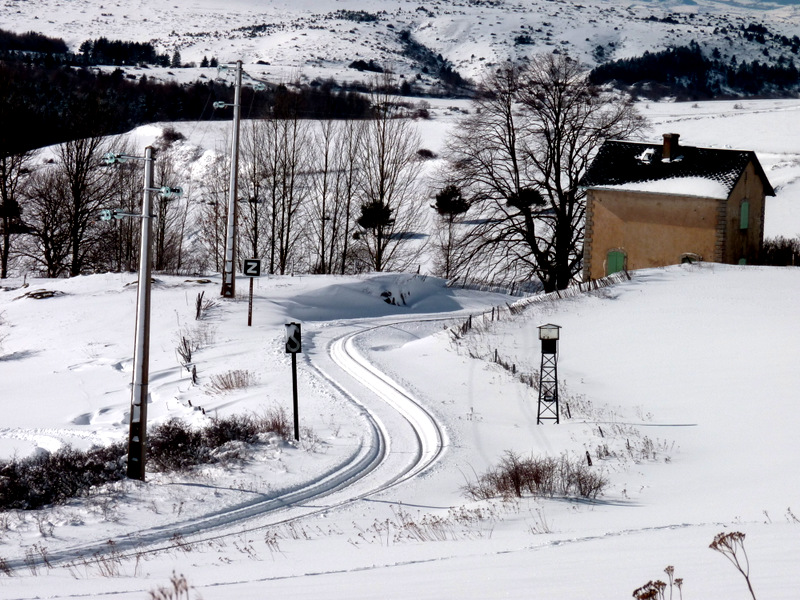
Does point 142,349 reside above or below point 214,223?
below

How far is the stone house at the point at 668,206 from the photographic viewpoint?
32.9 m

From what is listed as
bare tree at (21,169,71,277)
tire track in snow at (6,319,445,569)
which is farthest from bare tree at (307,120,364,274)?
tire track in snow at (6,319,445,569)

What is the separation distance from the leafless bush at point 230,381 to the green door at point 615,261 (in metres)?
19.4

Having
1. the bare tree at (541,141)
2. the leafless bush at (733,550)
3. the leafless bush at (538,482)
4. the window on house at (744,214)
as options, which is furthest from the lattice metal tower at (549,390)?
the window on house at (744,214)

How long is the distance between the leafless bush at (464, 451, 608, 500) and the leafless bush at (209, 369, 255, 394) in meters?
8.60

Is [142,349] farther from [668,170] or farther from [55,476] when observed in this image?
[668,170]

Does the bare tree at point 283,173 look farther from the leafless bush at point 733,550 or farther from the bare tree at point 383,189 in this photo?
the leafless bush at point 733,550

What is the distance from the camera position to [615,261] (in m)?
35.2

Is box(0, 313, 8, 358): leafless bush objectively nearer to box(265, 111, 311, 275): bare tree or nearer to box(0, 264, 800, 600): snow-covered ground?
box(0, 264, 800, 600): snow-covered ground

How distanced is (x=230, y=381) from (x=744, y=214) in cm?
2377

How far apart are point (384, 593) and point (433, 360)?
629 inches

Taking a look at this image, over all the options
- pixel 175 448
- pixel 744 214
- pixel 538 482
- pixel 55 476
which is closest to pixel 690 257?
pixel 744 214

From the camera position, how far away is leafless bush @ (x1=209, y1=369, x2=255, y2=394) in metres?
20.2

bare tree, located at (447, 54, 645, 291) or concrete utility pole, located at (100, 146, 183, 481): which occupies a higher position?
bare tree, located at (447, 54, 645, 291)
